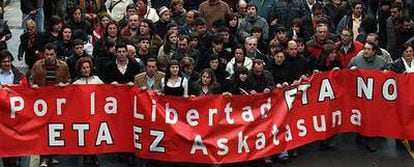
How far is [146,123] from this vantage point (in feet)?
35.6

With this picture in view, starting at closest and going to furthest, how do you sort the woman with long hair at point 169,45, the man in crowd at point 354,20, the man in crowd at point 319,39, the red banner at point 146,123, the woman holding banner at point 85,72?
1. the red banner at point 146,123
2. the woman holding banner at point 85,72
3. the woman with long hair at point 169,45
4. the man in crowd at point 319,39
5. the man in crowd at point 354,20

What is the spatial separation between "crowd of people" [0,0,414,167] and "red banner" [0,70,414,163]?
25 cm

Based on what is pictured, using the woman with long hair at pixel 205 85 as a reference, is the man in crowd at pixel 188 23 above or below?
above

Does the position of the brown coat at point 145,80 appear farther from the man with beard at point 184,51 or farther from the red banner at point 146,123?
the man with beard at point 184,51

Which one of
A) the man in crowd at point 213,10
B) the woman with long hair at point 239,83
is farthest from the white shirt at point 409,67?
the man in crowd at point 213,10

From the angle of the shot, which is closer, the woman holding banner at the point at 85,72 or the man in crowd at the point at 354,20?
the woman holding banner at the point at 85,72

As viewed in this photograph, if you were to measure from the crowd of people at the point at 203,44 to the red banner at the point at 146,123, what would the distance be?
0.25 metres

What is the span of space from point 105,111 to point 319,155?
3.18 meters

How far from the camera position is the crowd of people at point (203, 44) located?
11.4m

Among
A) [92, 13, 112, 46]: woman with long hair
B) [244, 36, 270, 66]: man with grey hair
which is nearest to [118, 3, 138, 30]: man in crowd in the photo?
[92, 13, 112, 46]: woman with long hair

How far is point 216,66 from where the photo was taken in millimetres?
12211

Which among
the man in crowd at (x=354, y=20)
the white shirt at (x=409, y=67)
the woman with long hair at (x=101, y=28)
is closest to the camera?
the white shirt at (x=409, y=67)

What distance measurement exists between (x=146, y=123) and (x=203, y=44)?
8.86 feet

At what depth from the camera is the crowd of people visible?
1142 centimetres
